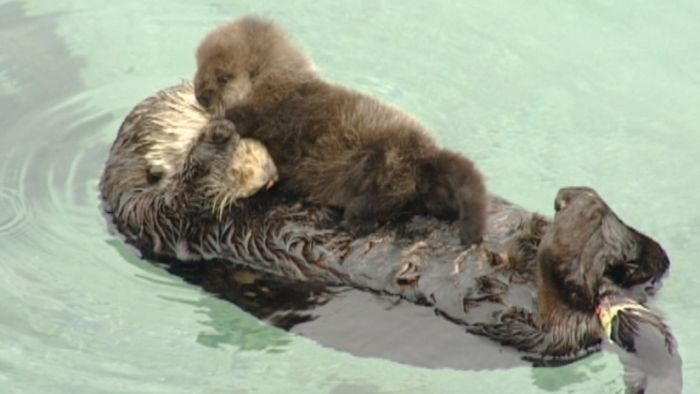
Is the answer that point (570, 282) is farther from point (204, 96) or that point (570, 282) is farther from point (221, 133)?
point (204, 96)

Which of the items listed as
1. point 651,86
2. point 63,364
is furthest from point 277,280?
point 651,86

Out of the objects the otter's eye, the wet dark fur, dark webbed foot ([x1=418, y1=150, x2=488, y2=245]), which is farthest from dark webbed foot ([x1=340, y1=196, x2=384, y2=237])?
the otter's eye

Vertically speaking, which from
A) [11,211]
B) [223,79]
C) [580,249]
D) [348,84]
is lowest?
[11,211]

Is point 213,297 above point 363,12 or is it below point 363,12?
below

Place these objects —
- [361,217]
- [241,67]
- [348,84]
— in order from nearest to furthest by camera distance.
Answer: [361,217]
[241,67]
[348,84]

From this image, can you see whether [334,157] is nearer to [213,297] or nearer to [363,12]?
[213,297]

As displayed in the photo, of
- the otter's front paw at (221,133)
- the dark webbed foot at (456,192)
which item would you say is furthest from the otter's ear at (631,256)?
the otter's front paw at (221,133)

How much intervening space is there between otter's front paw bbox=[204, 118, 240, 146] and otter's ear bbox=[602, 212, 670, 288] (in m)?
1.15

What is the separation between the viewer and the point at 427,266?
3938 millimetres

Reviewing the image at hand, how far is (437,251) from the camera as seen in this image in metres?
3.94

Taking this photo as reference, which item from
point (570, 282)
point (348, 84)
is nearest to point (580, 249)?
point (570, 282)

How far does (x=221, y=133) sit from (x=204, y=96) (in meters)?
0.27

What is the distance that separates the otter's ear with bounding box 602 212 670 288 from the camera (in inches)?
153

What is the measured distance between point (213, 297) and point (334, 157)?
661 mm
